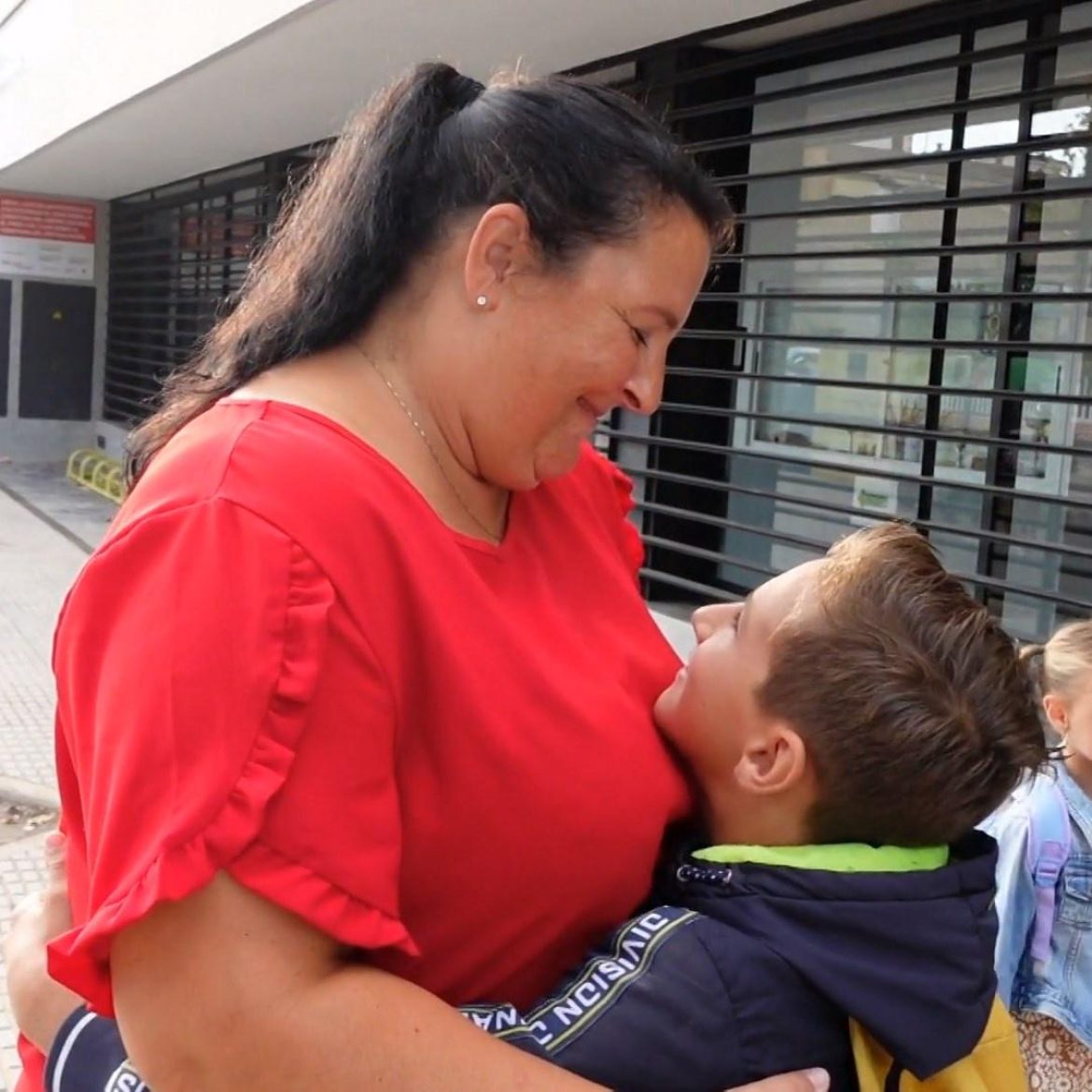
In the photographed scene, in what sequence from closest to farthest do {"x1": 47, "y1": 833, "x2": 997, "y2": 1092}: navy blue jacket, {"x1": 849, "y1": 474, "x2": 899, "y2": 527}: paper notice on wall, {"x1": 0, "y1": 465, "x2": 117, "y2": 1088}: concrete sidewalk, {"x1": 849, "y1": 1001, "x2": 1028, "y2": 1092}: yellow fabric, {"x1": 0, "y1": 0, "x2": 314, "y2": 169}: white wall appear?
{"x1": 47, "y1": 833, "x2": 997, "y2": 1092}: navy blue jacket → {"x1": 849, "y1": 1001, "x2": 1028, "y2": 1092}: yellow fabric → {"x1": 0, "y1": 465, "x2": 117, "y2": 1088}: concrete sidewalk → {"x1": 849, "y1": 474, "x2": 899, "y2": 527}: paper notice on wall → {"x1": 0, "y1": 0, "x2": 314, "y2": 169}: white wall

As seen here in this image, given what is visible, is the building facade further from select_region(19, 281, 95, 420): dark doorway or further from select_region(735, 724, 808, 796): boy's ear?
select_region(19, 281, 95, 420): dark doorway

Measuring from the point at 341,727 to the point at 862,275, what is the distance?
5.32 m

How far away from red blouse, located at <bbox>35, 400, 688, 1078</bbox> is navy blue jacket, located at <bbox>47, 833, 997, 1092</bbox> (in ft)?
0.22

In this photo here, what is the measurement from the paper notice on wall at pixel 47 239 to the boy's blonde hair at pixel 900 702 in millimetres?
14049

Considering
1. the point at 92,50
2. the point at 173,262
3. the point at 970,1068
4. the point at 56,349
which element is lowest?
the point at 970,1068

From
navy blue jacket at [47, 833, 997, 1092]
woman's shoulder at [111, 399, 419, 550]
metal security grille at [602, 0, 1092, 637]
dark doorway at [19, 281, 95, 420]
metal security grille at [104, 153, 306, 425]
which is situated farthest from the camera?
dark doorway at [19, 281, 95, 420]

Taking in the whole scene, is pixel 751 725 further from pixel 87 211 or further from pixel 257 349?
pixel 87 211

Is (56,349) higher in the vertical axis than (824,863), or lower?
higher

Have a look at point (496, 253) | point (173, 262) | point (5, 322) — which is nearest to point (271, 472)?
point (496, 253)

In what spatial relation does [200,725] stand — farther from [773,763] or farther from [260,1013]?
[773,763]

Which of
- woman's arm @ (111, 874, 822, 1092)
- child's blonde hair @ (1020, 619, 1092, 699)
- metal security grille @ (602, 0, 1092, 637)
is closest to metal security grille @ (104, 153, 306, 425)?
metal security grille @ (602, 0, 1092, 637)

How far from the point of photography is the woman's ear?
1240 millimetres

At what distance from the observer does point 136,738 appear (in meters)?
0.98

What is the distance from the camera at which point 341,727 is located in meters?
1.04
